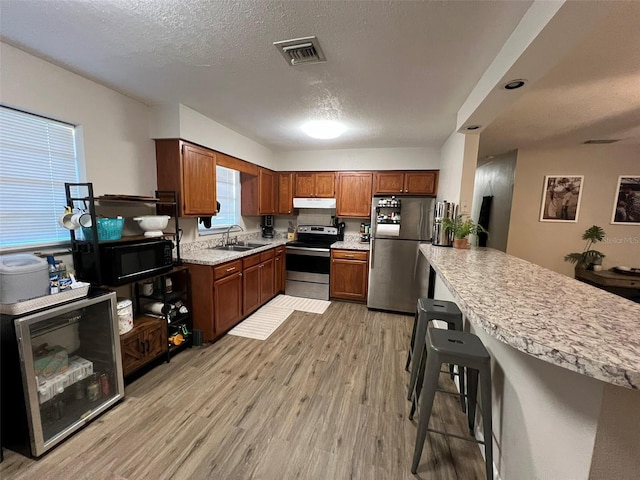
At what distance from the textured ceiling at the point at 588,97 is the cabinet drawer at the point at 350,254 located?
91.6 inches

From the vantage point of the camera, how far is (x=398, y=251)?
3682 mm

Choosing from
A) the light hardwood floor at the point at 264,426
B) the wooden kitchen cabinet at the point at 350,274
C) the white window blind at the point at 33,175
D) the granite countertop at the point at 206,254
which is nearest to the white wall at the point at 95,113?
the white window blind at the point at 33,175

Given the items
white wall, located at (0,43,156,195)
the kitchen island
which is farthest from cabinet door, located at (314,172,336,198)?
the kitchen island

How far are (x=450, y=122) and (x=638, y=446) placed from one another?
292cm

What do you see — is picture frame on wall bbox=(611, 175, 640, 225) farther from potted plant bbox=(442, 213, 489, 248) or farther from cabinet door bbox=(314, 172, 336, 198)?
cabinet door bbox=(314, 172, 336, 198)

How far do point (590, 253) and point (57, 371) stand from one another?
20.9 ft

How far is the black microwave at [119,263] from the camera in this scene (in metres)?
1.94

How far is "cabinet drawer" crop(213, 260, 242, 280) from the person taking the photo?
272cm

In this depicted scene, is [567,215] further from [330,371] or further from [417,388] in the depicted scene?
[330,371]

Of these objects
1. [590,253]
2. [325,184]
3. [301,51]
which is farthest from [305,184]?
[590,253]

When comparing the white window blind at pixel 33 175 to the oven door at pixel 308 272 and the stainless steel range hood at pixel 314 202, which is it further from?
the stainless steel range hood at pixel 314 202

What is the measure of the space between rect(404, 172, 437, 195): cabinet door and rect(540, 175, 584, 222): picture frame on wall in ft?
6.26

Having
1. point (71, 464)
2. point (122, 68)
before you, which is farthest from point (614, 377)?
point (122, 68)

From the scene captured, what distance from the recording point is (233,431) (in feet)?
5.60
